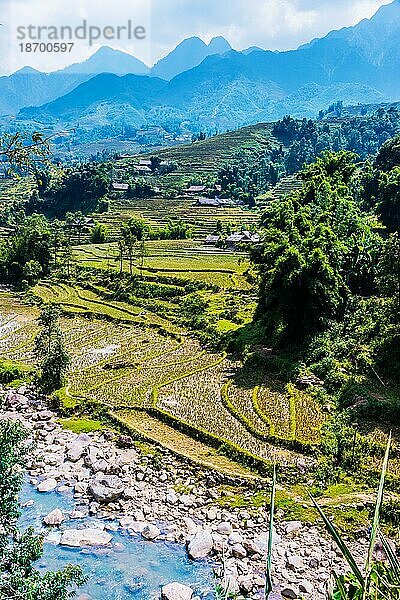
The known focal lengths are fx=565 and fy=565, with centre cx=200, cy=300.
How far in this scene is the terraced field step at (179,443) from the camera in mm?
14656

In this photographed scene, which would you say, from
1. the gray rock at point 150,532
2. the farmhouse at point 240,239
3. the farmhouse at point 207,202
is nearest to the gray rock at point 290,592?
the gray rock at point 150,532

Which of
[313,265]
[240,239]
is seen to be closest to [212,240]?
[240,239]

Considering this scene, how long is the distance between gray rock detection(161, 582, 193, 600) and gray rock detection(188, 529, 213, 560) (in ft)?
3.29

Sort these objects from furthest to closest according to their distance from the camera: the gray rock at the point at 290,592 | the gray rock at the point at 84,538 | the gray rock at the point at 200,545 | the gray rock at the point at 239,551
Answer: the gray rock at the point at 84,538
the gray rock at the point at 200,545
the gray rock at the point at 239,551
the gray rock at the point at 290,592

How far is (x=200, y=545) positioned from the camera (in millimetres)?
11617

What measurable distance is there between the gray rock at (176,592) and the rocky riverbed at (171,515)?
0.02 metres

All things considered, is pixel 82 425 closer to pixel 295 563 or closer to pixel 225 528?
pixel 225 528

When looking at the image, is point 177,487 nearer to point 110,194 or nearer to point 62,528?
point 62,528

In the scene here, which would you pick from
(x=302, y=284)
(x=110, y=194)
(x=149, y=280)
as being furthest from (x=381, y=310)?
(x=110, y=194)

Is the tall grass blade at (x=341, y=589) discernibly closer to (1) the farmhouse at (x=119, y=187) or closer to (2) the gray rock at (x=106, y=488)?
(2) the gray rock at (x=106, y=488)

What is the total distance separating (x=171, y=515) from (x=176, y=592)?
8.34 ft

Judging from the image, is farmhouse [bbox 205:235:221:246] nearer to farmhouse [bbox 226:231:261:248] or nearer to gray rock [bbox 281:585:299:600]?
farmhouse [bbox 226:231:261:248]

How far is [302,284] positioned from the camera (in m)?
21.2

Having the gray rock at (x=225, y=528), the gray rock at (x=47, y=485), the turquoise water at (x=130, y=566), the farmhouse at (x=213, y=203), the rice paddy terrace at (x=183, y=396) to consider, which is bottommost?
the turquoise water at (x=130, y=566)
